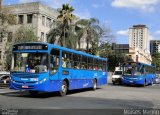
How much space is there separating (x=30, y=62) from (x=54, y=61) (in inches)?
53.9

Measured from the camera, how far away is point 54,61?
790 inches

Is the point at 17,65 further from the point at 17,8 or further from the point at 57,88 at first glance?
the point at 17,8

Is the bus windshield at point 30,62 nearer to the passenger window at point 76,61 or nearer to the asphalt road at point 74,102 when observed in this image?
the asphalt road at point 74,102

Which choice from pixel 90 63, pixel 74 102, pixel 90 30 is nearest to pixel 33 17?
pixel 90 30

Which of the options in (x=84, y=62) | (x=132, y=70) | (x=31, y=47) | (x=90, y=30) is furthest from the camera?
(x=90, y=30)

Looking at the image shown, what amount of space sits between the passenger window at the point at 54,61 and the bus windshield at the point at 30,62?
45cm

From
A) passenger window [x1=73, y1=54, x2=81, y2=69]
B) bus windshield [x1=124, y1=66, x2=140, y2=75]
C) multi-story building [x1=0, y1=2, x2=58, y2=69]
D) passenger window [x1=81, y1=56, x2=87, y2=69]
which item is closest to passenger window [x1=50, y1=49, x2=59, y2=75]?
passenger window [x1=73, y1=54, x2=81, y2=69]

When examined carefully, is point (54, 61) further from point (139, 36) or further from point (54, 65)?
point (139, 36)

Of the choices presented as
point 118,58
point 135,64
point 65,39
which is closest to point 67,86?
point 135,64

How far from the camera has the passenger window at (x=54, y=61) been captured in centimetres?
1975

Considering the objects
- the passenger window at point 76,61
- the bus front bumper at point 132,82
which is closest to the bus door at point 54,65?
the passenger window at point 76,61

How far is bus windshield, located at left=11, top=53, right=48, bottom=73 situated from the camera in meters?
19.3

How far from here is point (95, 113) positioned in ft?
42.6

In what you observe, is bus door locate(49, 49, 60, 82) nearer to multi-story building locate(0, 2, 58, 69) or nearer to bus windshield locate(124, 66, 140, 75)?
bus windshield locate(124, 66, 140, 75)
